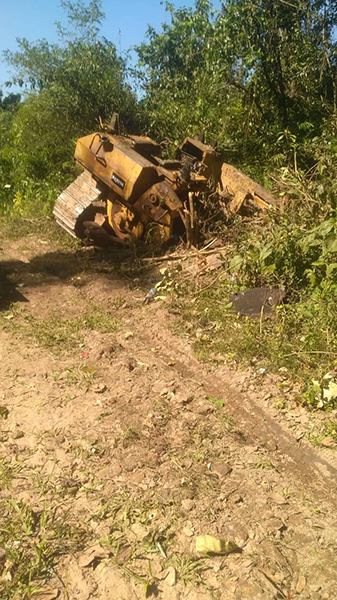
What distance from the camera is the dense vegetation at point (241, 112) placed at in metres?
4.96

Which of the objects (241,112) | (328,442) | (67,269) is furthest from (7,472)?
(241,112)

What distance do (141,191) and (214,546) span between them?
4.55 m

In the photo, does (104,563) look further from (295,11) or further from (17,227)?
(295,11)

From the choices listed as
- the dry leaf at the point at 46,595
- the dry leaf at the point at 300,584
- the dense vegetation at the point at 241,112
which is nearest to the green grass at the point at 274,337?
the dense vegetation at the point at 241,112

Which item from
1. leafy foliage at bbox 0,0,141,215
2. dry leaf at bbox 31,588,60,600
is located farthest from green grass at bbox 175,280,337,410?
leafy foliage at bbox 0,0,141,215

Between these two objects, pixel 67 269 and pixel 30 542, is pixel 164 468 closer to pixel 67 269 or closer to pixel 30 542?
pixel 30 542

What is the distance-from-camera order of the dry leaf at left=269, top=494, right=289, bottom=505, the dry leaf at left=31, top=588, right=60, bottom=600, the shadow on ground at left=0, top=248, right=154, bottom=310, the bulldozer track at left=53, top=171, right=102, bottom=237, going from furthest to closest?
the bulldozer track at left=53, top=171, right=102, bottom=237
the shadow on ground at left=0, top=248, right=154, bottom=310
the dry leaf at left=269, top=494, right=289, bottom=505
the dry leaf at left=31, top=588, right=60, bottom=600

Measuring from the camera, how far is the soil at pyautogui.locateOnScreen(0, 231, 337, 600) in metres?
→ 2.47

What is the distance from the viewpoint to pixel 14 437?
11.1 ft

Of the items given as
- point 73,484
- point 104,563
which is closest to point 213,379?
point 73,484

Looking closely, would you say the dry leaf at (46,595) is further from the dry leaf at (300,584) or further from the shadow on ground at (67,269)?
the shadow on ground at (67,269)

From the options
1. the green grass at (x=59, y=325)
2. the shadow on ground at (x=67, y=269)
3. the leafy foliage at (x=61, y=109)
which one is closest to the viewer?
the green grass at (x=59, y=325)

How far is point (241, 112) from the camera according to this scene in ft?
31.0

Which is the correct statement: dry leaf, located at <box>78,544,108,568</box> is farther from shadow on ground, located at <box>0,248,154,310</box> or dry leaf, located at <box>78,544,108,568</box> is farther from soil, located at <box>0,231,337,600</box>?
shadow on ground, located at <box>0,248,154,310</box>
